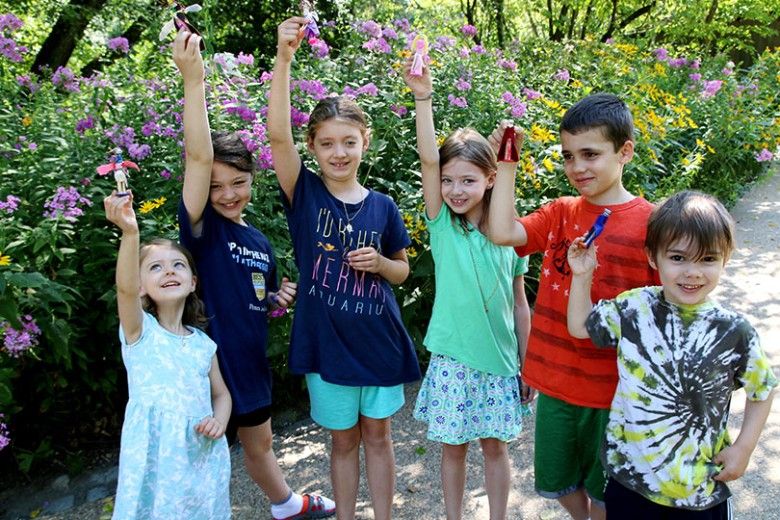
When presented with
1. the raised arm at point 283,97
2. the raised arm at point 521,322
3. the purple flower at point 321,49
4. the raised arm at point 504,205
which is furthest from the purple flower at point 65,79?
the raised arm at point 521,322

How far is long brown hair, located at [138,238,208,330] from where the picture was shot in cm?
224

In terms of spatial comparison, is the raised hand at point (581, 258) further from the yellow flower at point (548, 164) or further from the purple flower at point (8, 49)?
the purple flower at point (8, 49)

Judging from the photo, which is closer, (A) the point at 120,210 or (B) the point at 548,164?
(A) the point at 120,210

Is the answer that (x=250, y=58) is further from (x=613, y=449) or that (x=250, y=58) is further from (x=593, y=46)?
(x=593, y=46)

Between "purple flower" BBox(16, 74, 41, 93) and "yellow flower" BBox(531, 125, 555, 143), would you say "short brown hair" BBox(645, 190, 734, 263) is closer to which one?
"yellow flower" BBox(531, 125, 555, 143)

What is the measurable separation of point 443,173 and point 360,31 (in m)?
2.61

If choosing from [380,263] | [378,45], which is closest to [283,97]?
[380,263]

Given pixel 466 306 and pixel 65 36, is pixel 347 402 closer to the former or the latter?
pixel 466 306

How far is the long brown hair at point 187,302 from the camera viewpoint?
2.24 meters

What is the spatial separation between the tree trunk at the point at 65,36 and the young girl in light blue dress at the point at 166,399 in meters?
5.87

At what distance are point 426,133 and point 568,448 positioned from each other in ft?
3.83

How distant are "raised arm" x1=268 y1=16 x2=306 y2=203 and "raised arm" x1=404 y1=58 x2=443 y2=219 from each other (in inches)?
16.1

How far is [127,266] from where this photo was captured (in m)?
1.96

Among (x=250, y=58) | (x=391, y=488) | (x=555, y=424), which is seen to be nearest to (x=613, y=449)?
(x=555, y=424)
